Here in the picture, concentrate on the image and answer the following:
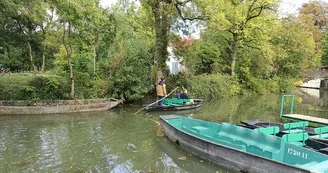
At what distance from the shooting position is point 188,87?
2244 cm

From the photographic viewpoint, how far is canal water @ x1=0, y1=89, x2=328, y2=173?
6.94m

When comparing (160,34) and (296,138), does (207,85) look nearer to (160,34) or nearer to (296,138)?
(160,34)

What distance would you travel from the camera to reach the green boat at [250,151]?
5739mm

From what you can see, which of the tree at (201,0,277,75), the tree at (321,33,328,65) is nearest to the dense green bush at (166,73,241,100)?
the tree at (201,0,277,75)

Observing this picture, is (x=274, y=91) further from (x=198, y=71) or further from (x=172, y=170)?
(x=172, y=170)

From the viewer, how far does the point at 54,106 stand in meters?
14.4

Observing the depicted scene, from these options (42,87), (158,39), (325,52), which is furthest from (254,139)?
(325,52)

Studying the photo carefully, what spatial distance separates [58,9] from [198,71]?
1855cm

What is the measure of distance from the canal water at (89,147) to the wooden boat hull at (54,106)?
700mm

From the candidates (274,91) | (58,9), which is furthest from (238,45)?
(58,9)

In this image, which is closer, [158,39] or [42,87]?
[42,87]

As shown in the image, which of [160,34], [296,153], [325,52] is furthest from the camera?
[325,52]

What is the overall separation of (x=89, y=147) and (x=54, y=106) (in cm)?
696

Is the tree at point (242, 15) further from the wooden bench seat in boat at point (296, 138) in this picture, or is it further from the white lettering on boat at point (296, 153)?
the white lettering on boat at point (296, 153)
